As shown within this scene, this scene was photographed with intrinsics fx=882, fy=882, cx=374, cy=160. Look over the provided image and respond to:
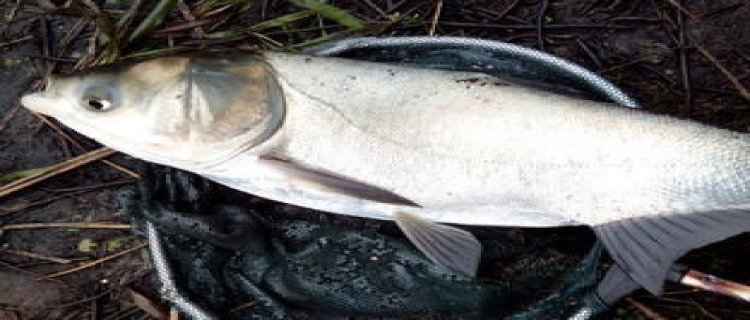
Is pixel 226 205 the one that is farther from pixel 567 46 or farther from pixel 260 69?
pixel 567 46

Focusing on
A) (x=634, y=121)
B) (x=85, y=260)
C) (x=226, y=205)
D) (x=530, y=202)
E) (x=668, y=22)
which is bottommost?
(x=85, y=260)

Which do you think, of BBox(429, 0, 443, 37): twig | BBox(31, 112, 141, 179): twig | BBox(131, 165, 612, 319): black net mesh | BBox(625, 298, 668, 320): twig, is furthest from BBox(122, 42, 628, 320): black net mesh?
BBox(429, 0, 443, 37): twig

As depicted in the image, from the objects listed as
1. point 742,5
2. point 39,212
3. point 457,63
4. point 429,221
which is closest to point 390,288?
point 429,221

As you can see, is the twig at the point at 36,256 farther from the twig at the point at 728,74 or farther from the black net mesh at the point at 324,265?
the twig at the point at 728,74

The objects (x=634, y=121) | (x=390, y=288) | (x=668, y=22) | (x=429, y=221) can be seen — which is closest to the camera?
(x=634, y=121)

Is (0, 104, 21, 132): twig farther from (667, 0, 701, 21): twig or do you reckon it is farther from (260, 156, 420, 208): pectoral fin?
(667, 0, 701, 21): twig
